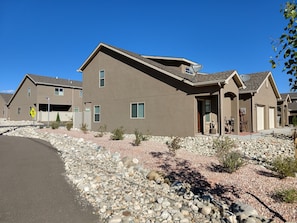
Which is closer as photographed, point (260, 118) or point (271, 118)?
point (260, 118)

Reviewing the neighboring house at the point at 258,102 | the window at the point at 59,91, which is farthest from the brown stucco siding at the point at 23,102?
the neighboring house at the point at 258,102

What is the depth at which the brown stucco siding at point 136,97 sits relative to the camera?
1351 centimetres

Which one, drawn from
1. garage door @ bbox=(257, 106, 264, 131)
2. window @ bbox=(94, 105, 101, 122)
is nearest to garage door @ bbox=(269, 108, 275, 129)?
garage door @ bbox=(257, 106, 264, 131)

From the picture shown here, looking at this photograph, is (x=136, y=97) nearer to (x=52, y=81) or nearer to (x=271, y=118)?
(x=271, y=118)

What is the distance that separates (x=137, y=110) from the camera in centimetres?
1588

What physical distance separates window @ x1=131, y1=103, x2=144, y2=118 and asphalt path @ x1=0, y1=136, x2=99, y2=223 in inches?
336

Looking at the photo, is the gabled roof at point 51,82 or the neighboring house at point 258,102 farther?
the gabled roof at point 51,82

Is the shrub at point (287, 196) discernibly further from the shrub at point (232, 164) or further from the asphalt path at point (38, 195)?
the asphalt path at point (38, 195)

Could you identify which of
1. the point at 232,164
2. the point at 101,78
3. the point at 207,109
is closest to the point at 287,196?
the point at 232,164

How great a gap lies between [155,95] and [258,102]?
30.3 ft

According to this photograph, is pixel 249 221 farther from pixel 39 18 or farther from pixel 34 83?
pixel 34 83

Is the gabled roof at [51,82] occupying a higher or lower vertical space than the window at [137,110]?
higher

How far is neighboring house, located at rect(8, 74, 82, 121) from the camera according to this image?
3092cm

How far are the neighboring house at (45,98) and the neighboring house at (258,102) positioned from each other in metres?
24.9
